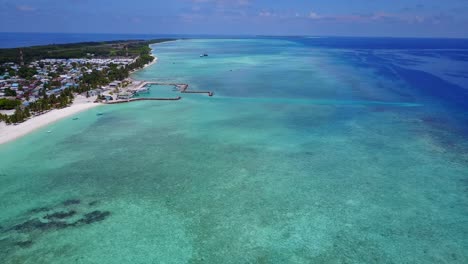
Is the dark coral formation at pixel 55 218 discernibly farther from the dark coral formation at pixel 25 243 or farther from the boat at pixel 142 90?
the boat at pixel 142 90

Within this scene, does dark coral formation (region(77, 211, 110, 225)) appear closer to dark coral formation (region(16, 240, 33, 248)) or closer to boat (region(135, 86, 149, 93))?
dark coral formation (region(16, 240, 33, 248))

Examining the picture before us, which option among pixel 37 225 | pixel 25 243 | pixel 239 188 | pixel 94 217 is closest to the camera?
pixel 25 243

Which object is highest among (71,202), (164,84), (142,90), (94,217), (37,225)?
(164,84)

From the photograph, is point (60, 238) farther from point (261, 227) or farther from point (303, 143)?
point (303, 143)

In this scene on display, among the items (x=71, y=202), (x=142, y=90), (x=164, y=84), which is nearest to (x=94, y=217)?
(x=71, y=202)

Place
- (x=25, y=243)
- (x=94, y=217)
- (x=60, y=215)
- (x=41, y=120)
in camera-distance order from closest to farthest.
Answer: (x=25, y=243) < (x=94, y=217) < (x=60, y=215) < (x=41, y=120)

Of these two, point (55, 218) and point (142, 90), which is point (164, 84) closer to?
point (142, 90)

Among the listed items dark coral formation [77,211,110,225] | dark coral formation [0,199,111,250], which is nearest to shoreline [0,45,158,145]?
dark coral formation [0,199,111,250]

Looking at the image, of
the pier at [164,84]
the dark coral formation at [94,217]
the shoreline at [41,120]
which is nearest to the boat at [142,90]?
the pier at [164,84]
